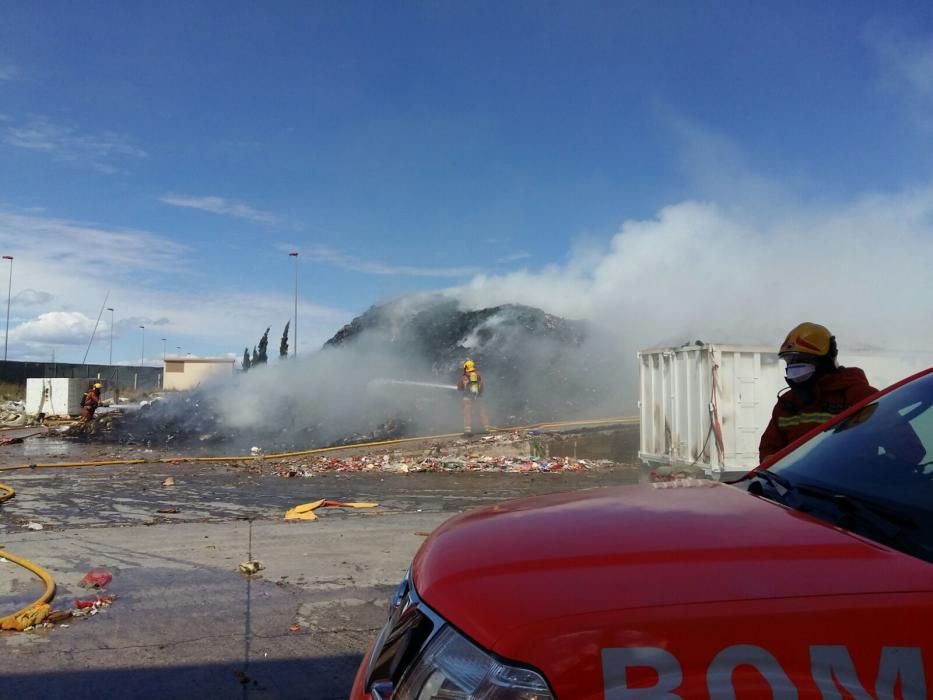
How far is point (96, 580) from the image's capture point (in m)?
5.45

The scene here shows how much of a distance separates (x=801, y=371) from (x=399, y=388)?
750 inches

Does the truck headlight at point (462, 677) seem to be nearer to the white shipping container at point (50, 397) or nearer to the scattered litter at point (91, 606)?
the scattered litter at point (91, 606)

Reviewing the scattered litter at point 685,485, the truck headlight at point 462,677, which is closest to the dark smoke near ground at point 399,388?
the scattered litter at point 685,485

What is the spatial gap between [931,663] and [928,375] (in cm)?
145

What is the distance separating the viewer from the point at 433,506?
9281 mm

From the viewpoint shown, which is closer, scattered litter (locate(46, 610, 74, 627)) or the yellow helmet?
the yellow helmet

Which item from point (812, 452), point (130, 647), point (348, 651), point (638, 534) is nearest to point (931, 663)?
point (638, 534)

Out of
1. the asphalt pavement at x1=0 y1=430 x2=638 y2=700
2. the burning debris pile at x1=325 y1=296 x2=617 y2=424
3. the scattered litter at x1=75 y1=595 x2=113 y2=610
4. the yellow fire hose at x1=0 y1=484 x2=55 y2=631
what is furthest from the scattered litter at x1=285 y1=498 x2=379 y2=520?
the burning debris pile at x1=325 y1=296 x2=617 y2=424

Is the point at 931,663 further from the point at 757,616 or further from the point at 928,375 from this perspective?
the point at 928,375

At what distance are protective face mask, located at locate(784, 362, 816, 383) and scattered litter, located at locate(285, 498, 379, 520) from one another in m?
5.64

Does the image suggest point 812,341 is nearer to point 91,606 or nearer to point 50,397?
point 91,606

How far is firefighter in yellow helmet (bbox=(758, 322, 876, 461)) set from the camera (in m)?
4.06

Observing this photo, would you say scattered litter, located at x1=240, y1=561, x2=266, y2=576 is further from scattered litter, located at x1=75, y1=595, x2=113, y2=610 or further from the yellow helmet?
the yellow helmet

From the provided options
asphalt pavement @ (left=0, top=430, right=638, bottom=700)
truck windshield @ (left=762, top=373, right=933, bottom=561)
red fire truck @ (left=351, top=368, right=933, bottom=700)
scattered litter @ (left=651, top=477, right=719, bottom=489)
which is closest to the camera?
red fire truck @ (left=351, top=368, right=933, bottom=700)
